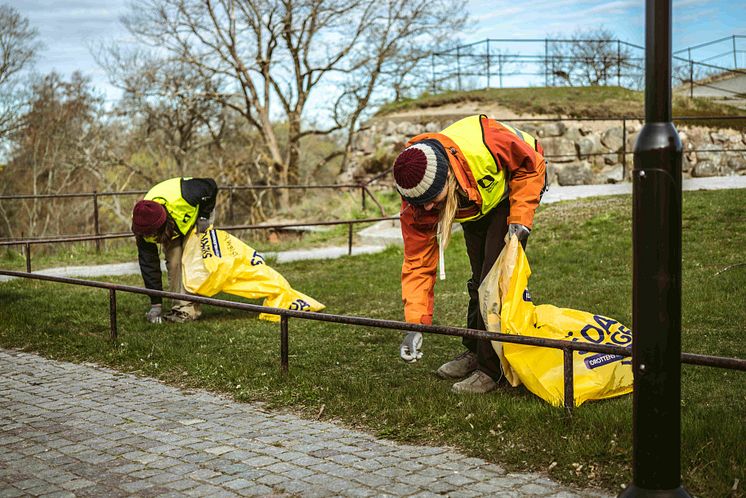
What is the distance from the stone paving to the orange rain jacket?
975 millimetres

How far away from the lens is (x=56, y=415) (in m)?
5.21

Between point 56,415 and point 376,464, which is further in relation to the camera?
point 56,415

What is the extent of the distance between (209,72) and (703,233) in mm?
18170

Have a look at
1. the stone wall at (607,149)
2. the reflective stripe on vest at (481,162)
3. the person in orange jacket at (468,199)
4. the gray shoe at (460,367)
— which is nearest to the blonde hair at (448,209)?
the person in orange jacket at (468,199)

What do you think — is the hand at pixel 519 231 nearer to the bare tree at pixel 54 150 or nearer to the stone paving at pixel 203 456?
the stone paving at pixel 203 456

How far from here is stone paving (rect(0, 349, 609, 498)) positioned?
12.5 feet

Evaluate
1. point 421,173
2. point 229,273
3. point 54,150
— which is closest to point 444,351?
point 421,173

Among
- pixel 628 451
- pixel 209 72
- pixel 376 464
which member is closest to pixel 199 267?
pixel 376 464

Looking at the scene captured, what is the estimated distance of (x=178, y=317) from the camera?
26.9ft

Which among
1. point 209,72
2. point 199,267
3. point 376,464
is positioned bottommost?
point 376,464

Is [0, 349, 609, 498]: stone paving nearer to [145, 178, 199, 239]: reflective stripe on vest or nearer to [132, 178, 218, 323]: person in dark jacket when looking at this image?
[132, 178, 218, 323]: person in dark jacket

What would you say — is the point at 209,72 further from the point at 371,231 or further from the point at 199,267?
the point at 199,267

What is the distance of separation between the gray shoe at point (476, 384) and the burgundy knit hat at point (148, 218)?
359 cm

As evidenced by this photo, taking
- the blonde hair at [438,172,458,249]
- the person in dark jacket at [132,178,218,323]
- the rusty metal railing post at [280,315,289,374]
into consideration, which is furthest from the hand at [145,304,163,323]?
the blonde hair at [438,172,458,249]
